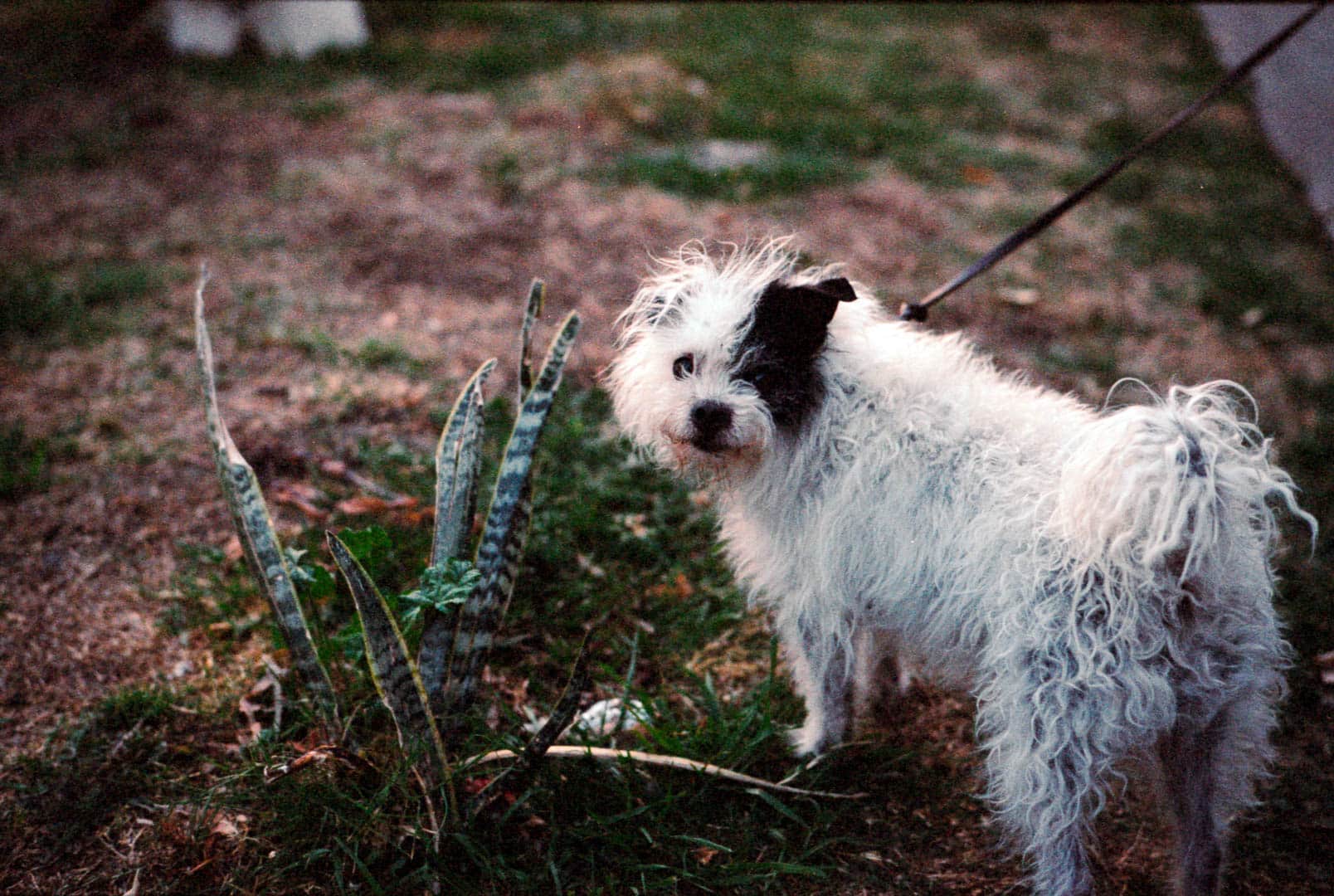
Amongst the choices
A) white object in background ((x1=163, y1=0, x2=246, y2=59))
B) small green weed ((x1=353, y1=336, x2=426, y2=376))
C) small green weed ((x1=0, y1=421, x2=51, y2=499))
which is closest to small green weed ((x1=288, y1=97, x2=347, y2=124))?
white object in background ((x1=163, y1=0, x2=246, y2=59))

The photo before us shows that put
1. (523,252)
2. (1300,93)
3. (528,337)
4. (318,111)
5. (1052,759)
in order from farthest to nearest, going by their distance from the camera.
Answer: (1300,93) < (318,111) < (523,252) < (528,337) < (1052,759)

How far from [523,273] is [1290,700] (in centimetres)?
392

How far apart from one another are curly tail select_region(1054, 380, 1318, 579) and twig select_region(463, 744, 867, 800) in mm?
1051

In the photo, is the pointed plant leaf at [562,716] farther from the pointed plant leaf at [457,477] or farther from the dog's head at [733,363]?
→ the dog's head at [733,363]

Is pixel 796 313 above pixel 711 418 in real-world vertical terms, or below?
above

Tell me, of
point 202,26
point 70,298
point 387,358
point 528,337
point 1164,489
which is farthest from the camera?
point 202,26

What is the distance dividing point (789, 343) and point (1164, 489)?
3.09 ft

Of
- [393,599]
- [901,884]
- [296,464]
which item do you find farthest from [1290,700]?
[296,464]

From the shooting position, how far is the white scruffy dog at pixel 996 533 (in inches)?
79.4

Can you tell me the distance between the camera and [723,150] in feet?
20.7

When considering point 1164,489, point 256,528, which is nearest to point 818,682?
point 1164,489

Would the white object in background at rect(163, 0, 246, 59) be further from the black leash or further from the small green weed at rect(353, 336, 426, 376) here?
the black leash

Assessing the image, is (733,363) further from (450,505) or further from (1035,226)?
(1035,226)

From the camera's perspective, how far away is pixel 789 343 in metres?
2.43
